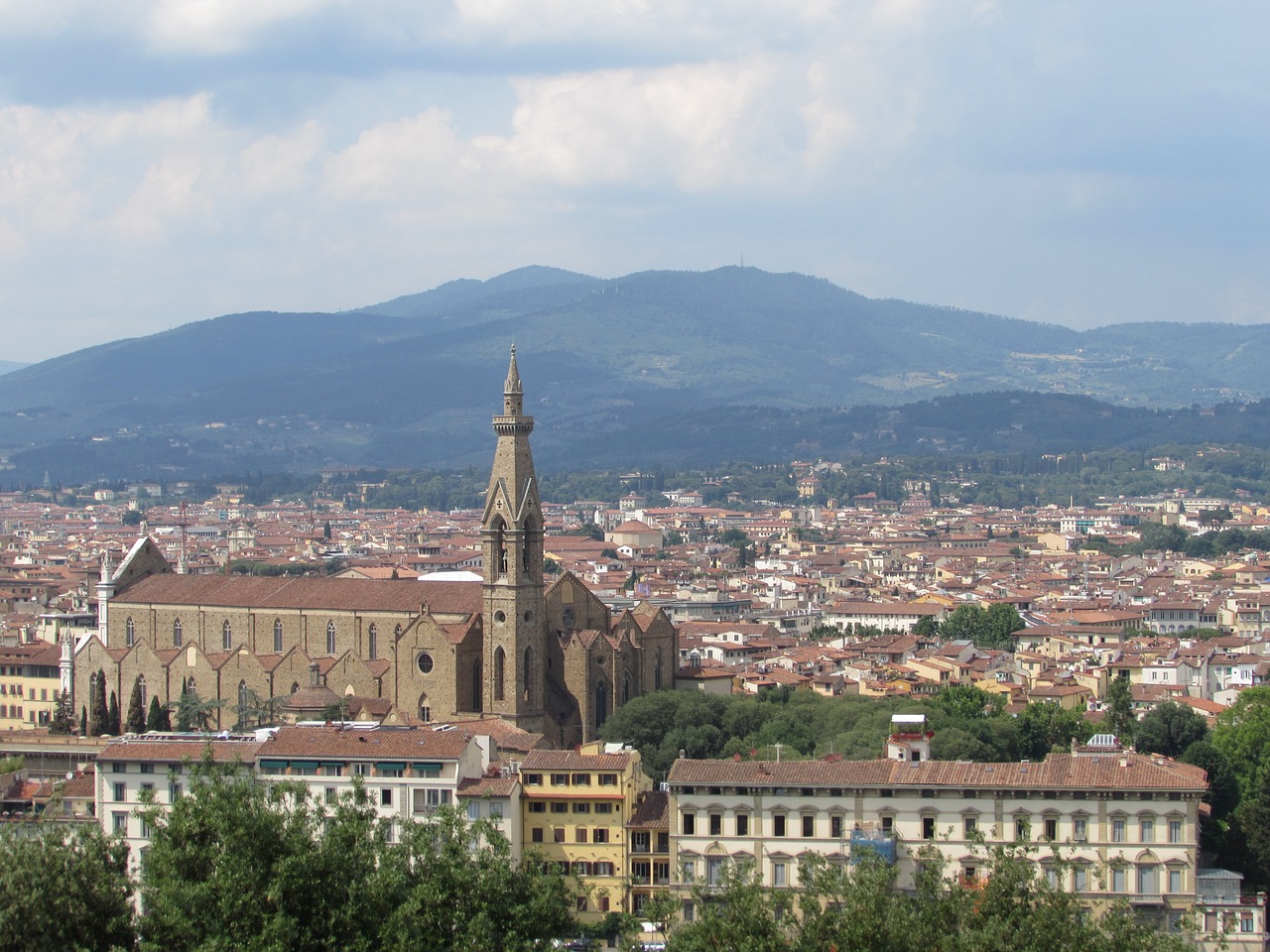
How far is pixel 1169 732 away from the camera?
179ft

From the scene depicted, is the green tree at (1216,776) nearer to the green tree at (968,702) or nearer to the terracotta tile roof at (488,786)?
the green tree at (968,702)

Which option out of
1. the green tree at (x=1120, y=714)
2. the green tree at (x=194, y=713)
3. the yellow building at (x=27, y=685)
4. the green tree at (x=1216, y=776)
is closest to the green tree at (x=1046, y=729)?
the green tree at (x=1120, y=714)

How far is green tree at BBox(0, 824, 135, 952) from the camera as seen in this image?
101ft

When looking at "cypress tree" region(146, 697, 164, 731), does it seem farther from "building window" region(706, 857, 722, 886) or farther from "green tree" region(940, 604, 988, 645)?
"green tree" region(940, 604, 988, 645)

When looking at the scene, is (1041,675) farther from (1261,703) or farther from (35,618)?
(35,618)

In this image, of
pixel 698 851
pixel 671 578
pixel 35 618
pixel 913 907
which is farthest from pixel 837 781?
pixel 671 578

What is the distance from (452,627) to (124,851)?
2468 cm

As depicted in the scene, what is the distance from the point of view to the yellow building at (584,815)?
42.2 m

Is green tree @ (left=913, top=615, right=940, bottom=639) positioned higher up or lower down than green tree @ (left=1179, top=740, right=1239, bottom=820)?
lower down

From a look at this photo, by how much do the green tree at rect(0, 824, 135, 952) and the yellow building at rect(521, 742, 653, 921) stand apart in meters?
10.9

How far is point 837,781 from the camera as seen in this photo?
40250 mm

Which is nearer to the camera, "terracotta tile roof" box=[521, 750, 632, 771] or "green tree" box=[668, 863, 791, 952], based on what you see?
"green tree" box=[668, 863, 791, 952]

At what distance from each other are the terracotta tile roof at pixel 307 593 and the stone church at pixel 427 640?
0.04m

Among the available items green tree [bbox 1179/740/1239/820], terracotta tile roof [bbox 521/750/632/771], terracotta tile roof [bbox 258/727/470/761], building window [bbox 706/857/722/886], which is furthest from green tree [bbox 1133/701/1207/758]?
terracotta tile roof [bbox 258/727/470/761]
